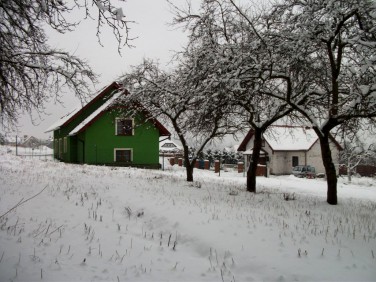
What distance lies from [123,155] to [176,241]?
A: 2102 centimetres

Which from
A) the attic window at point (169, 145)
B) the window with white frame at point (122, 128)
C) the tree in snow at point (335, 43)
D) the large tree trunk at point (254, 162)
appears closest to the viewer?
the tree in snow at point (335, 43)

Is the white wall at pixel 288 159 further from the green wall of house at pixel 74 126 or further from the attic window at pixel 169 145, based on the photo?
the attic window at pixel 169 145

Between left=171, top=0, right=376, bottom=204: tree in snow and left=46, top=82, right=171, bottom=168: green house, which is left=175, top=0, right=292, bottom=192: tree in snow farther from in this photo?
left=46, top=82, right=171, bottom=168: green house

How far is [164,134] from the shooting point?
89.5 feet

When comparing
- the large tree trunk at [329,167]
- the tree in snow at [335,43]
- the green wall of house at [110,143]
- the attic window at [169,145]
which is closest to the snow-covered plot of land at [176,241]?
the large tree trunk at [329,167]

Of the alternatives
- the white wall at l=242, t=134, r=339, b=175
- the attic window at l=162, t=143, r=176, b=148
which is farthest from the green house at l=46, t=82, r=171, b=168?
the attic window at l=162, t=143, r=176, b=148

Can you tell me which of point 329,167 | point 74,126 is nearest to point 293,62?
point 329,167

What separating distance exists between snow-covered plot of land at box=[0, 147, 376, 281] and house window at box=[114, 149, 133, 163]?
17.0 m

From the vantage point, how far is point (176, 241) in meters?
6.00

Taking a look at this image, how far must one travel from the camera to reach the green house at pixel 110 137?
25.0 metres

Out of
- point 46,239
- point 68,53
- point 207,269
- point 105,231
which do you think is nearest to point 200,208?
point 105,231

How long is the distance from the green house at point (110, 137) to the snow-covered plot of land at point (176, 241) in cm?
1625

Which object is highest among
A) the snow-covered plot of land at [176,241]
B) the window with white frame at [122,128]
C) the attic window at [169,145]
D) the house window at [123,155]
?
the window with white frame at [122,128]

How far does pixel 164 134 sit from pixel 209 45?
17.3 m
